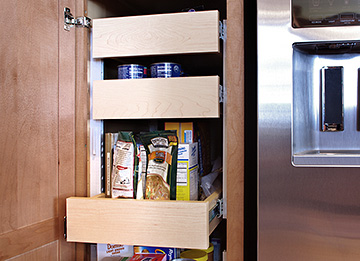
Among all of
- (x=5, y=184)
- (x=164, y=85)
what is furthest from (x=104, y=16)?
(x=5, y=184)

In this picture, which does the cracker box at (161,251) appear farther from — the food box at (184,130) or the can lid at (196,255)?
the food box at (184,130)

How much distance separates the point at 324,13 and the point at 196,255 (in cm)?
83

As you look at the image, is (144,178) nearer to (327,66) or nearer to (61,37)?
(61,37)

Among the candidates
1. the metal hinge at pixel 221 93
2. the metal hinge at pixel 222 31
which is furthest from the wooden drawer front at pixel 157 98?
the metal hinge at pixel 222 31

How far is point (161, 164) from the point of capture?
3.74 ft

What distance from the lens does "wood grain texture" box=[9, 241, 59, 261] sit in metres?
0.99

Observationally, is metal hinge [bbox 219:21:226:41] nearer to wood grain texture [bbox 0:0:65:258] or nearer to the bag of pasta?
the bag of pasta

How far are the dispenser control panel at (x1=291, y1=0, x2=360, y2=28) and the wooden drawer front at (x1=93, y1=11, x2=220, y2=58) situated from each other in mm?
236

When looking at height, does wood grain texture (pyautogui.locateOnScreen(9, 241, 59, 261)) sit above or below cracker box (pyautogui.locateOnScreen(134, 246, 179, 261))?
above

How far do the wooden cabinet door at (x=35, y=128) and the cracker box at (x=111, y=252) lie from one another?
0.09 meters

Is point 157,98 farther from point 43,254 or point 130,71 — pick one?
point 43,254

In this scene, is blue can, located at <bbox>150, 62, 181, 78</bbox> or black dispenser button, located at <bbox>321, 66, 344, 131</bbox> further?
blue can, located at <bbox>150, 62, 181, 78</bbox>

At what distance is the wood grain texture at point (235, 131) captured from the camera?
3.41 ft

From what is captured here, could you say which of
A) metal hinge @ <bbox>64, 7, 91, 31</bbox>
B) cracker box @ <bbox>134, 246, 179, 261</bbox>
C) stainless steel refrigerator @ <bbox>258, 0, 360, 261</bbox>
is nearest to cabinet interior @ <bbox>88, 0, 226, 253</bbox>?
metal hinge @ <bbox>64, 7, 91, 31</bbox>
